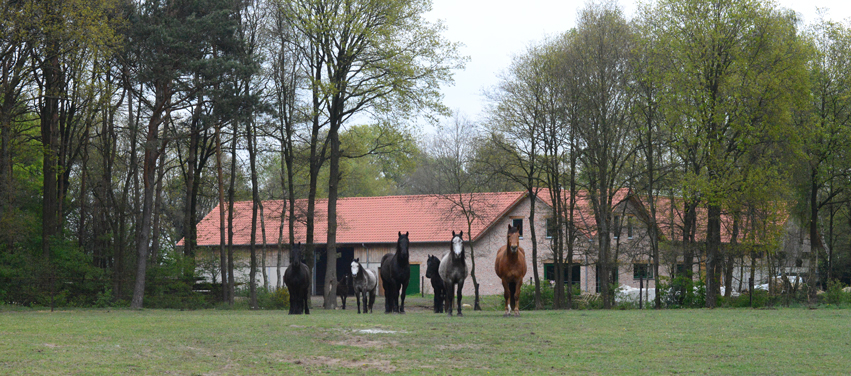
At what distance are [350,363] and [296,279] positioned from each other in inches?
516

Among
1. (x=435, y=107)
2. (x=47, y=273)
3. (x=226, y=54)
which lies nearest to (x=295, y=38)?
(x=226, y=54)

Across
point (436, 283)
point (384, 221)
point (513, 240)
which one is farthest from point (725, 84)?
point (384, 221)

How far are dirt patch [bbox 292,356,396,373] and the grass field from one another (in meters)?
0.01

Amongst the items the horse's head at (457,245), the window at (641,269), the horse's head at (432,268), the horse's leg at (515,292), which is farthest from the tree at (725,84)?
the horse's head at (457,245)

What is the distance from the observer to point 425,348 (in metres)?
12.3

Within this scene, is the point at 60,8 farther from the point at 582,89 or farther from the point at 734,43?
the point at 734,43

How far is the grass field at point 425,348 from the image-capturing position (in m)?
10.1

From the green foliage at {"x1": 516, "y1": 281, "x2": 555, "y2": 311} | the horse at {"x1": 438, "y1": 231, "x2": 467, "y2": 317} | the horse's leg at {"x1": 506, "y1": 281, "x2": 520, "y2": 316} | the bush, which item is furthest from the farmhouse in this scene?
the horse's leg at {"x1": 506, "y1": 281, "x2": 520, "y2": 316}

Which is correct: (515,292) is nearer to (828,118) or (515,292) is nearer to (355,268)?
(355,268)

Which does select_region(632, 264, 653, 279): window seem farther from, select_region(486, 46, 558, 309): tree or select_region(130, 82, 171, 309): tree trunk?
select_region(130, 82, 171, 309): tree trunk

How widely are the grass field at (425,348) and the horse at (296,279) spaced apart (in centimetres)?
640

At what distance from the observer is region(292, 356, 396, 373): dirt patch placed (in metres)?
10.2

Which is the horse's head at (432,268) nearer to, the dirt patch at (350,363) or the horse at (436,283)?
the horse at (436,283)

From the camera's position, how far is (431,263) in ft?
80.4
